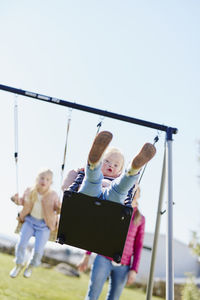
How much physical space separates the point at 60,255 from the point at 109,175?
38.9ft

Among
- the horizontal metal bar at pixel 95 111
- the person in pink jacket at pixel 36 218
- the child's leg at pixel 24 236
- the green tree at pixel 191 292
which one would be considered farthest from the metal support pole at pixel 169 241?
the green tree at pixel 191 292

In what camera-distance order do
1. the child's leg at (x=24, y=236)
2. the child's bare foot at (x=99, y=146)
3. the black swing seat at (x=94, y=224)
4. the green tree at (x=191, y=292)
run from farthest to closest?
the green tree at (x=191, y=292) → the child's leg at (x=24, y=236) → the black swing seat at (x=94, y=224) → the child's bare foot at (x=99, y=146)

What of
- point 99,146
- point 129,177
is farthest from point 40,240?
point 99,146

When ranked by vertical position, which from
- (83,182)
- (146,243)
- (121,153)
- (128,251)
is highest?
(146,243)

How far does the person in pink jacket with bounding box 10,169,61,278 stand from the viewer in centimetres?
428

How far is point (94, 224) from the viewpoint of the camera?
114 inches

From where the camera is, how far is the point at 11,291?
17.5ft

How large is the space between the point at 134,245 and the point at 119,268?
1.15 ft

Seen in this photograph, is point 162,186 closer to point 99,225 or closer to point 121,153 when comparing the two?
point 121,153

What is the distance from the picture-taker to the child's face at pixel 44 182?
448 cm

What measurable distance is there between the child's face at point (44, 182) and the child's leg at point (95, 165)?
180 centimetres

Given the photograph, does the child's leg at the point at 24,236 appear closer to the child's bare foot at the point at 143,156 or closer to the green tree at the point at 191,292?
the child's bare foot at the point at 143,156

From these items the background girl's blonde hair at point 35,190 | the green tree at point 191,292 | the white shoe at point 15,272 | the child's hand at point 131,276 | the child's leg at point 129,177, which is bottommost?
the white shoe at point 15,272

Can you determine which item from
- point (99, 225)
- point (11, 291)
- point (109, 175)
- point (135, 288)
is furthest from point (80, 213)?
point (135, 288)
